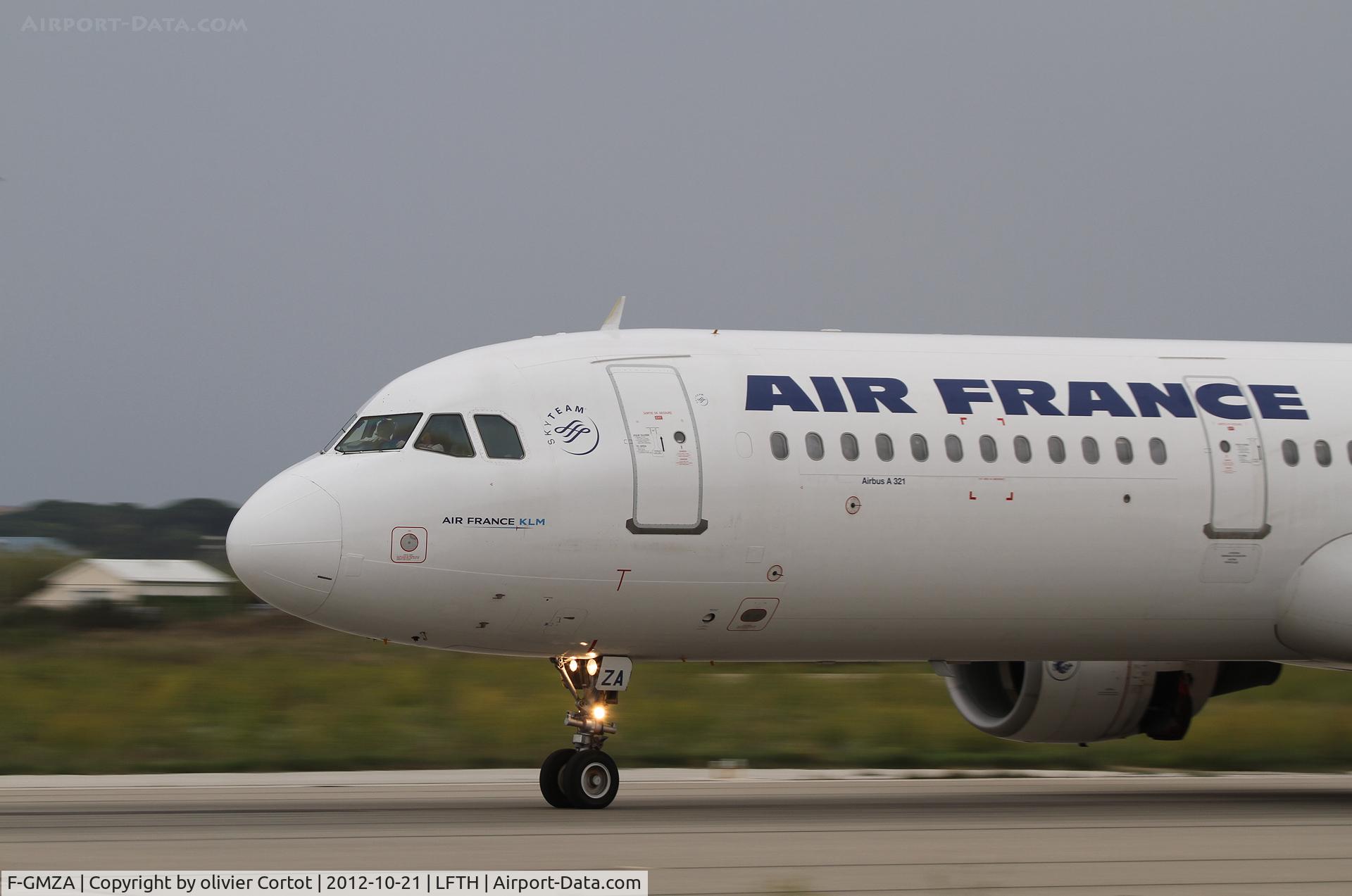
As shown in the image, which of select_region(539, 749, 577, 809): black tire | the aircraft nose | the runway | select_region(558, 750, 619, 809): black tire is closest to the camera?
the runway

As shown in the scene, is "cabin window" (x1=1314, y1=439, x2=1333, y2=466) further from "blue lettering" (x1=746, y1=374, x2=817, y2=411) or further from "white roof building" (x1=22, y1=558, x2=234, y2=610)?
"white roof building" (x1=22, y1=558, x2=234, y2=610)

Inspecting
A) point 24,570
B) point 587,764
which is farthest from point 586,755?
point 24,570

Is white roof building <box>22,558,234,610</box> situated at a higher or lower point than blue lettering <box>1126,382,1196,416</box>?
higher

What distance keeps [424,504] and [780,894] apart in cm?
542

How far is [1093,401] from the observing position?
16.6 m

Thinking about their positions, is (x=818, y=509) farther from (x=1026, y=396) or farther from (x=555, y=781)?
(x=555, y=781)

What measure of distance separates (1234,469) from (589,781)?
Result: 6.50m

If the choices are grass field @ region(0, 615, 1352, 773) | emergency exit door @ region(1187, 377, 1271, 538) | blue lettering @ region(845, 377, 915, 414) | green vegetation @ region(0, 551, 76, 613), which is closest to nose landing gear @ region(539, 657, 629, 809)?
blue lettering @ region(845, 377, 915, 414)

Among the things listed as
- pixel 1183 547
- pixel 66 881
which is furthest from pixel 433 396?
pixel 1183 547

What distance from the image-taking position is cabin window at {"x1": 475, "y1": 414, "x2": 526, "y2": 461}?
14.9 metres

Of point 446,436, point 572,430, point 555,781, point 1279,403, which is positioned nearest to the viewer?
point 446,436

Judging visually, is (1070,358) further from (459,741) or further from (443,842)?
(459,741)

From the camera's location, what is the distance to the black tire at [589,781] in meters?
15.1

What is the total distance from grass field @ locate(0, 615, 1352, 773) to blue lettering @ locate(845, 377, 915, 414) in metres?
7.62
